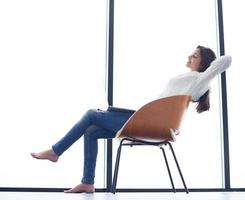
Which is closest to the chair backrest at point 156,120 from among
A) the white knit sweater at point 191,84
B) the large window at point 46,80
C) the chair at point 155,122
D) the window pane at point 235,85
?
the chair at point 155,122

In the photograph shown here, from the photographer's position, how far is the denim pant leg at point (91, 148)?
7.88 ft

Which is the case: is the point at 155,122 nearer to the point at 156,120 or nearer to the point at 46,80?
the point at 156,120

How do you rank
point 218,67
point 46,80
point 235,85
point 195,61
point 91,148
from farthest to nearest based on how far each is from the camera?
1. point 235,85
2. point 46,80
3. point 195,61
4. point 91,148
5. point 218,67

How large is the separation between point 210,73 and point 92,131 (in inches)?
33.7

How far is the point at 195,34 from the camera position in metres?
3.66

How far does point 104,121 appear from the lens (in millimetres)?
2500

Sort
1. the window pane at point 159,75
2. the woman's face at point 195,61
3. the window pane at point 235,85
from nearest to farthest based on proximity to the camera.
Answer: the woman's face at point 195,61
the window pane at point 159,75
the window pane at point 235,85

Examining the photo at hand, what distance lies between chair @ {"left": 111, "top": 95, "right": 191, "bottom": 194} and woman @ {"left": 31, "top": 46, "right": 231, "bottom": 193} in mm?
Result: 129

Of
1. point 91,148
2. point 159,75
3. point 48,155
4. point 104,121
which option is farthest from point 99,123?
point 159,75

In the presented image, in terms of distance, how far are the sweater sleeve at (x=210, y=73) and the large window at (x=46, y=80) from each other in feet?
2.51

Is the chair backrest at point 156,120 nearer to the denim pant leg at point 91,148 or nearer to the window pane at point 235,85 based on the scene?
the denim pant leg at point 91,148

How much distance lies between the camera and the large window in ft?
10.00

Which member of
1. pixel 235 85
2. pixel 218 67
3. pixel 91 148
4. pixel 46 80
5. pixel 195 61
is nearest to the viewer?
pixel 218 67

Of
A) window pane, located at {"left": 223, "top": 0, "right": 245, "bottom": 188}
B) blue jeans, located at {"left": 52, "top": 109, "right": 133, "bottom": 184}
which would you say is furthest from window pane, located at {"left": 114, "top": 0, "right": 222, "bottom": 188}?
blue jeans, located at {"left": 52, "top": 109, "right": 133, "bottom": 184}
